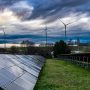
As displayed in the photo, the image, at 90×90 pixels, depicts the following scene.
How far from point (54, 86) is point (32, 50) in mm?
134900

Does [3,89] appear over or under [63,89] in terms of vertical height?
over

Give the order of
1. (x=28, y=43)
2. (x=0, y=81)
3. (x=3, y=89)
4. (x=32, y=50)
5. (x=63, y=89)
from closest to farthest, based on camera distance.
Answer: (x=3, y=89)
(x=0, y=81)
(x=63, y=89)
(x=32, y=50)
(x=28, y=43)

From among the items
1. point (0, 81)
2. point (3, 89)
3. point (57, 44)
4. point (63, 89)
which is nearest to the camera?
point (3, 89)

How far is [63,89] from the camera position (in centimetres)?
1900

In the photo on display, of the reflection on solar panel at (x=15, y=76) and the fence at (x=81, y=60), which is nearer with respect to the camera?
the reflection on solar panel at (x=15, y=76)

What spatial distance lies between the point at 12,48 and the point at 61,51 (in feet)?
141

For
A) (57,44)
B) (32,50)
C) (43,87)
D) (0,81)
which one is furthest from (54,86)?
(32,50)

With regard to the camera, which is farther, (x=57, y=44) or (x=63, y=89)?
(x=57, y=44)

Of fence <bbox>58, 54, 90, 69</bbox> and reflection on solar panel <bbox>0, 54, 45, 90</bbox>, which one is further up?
reflection on solar panel <bbox>0, 54, 45, 90</bbox>

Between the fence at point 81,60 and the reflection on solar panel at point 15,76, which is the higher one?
the reflection on solar panel at point 15,76

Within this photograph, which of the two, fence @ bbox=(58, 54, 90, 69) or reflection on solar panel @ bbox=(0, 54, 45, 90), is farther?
fence @ bbox=(58, 54, 90, 69)

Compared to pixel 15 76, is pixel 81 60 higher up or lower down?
lower down

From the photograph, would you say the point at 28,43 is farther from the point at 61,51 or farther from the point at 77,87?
the point at 77,87

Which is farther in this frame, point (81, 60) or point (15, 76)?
point (81, 60)
